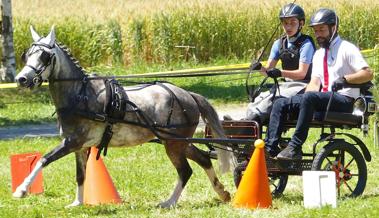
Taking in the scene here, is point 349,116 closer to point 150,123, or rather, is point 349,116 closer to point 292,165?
point 292,165

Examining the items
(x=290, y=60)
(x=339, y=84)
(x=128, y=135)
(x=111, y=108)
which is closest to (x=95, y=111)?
(x=111, y=108)

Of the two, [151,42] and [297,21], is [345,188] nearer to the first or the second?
[297,21]

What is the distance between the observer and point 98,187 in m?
10.1

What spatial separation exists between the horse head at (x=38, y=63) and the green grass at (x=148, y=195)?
1223mm

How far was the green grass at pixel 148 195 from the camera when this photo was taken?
902cm

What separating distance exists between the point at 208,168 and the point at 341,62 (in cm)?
171

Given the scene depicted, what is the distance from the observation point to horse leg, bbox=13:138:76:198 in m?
8.91

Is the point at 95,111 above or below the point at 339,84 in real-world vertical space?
below

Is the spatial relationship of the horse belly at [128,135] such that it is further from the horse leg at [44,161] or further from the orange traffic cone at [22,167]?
the orange traffic cone at [22,167]

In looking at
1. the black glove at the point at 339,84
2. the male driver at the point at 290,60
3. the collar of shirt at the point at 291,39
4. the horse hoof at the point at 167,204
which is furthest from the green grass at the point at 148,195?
the collar of shirt at the point at 291,39

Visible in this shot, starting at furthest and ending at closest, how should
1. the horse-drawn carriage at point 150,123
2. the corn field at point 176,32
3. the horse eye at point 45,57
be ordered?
the corn field at point 176,32 < the horse-drawn carriage at point 150,123 < the horse eye at point 45,57

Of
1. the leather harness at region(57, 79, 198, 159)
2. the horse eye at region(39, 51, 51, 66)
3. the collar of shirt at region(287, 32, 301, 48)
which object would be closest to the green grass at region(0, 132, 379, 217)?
the leather harness at region(57, 79, 198, 159)

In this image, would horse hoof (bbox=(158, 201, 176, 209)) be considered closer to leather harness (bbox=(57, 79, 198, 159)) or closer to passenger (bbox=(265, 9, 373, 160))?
leather harness (bbox=(57, 79, 198, 159))

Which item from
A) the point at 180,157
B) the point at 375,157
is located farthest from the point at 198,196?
the point at 375,157
